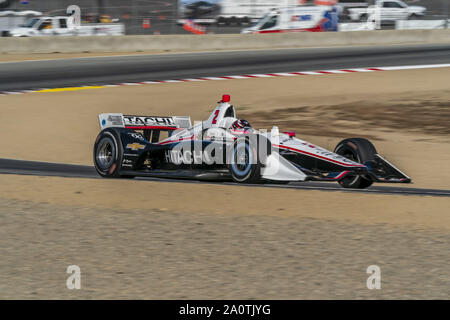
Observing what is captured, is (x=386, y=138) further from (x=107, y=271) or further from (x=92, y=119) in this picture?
(x=107, y=271)

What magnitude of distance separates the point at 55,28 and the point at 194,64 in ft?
31.3

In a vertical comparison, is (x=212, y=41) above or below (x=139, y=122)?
above

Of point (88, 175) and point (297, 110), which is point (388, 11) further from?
point (88, 175)

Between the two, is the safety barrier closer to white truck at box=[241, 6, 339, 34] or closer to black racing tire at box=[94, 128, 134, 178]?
white truck at box=[241, 6, 339, 34]

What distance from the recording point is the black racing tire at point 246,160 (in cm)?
893

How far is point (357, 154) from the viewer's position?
31.0 ft

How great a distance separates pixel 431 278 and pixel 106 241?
3119mm

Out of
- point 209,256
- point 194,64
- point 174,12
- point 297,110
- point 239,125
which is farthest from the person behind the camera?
point 174,12

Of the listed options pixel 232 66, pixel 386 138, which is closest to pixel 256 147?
pixel 386 138

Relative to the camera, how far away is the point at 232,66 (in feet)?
76.8

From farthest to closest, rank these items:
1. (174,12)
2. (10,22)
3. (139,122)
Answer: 1. (174,12)
2. (10,22)
3. (139,122)

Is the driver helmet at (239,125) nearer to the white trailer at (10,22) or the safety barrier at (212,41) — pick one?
the safety barrier at (212,41)

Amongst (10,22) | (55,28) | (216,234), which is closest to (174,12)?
(55,28)

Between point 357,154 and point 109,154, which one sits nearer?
point 357,154
